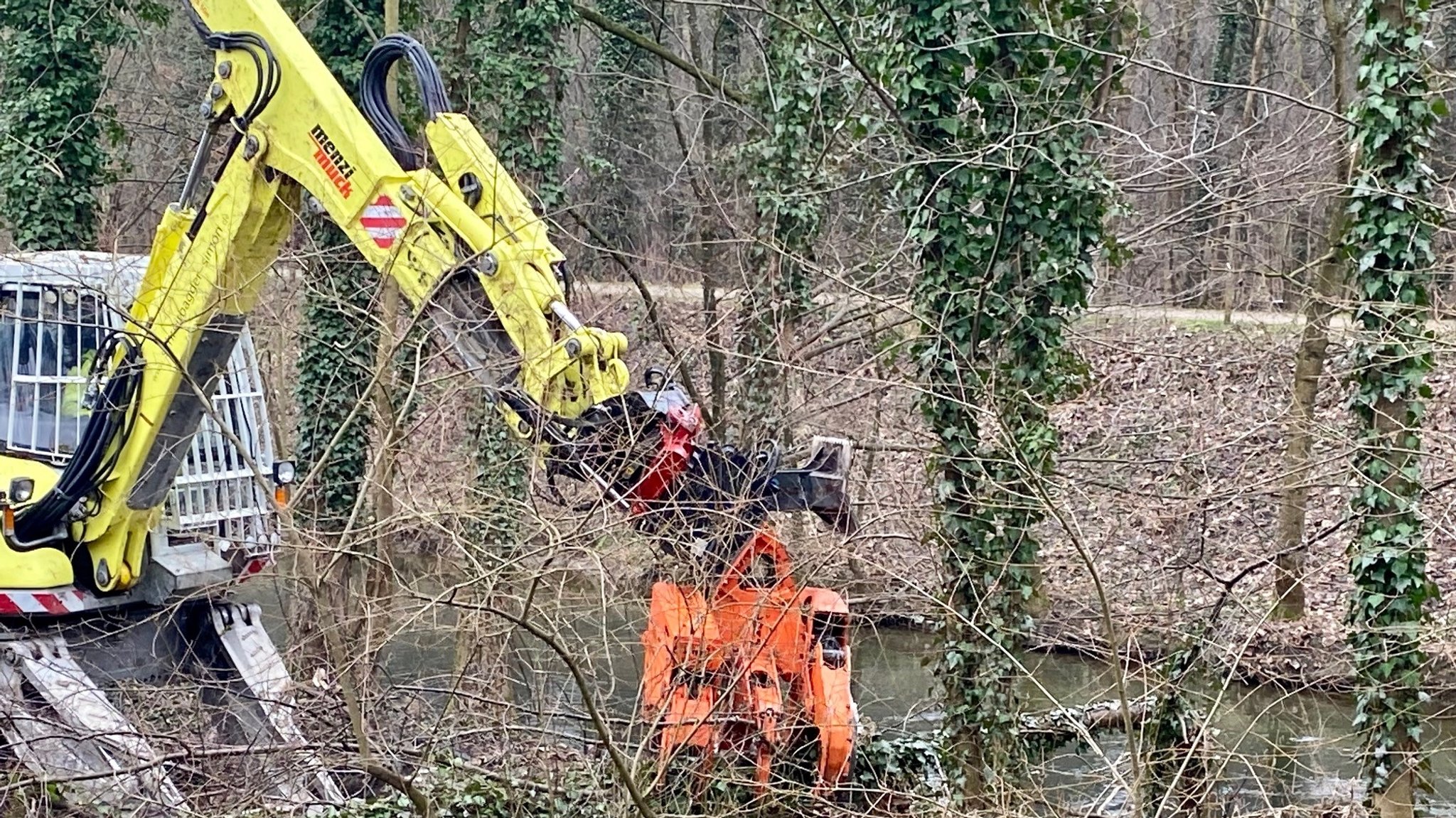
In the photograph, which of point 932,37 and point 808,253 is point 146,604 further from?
point 808,253

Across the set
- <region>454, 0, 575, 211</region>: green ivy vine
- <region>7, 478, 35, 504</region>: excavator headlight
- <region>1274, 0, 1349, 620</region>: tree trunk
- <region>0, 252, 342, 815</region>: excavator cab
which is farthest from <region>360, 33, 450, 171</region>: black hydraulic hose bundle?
<region>1274, 0, 1349, 620</region>: tree trunk

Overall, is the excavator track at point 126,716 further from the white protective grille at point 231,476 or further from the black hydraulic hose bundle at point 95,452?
the black hydraulic hose bundle at point 95,452

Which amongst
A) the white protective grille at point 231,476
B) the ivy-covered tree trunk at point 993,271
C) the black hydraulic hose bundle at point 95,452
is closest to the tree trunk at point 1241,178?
the ivy-covered tree trunk at point 993,271

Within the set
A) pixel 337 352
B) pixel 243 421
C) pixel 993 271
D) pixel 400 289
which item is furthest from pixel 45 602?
pixel 993 271

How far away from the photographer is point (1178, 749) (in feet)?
21.9

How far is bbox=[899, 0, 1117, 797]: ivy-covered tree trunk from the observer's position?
8.53m

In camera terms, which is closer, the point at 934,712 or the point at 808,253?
the point at 934,712

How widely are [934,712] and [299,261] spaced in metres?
6.12

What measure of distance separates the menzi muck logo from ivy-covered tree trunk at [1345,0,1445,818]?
6.11m

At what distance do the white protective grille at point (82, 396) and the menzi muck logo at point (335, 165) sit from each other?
5.60 ft

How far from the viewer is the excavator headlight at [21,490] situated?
783 cm

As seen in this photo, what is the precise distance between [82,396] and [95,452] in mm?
700

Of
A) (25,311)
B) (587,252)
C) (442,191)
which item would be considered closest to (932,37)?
(442,191)

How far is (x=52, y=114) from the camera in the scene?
13.5m
